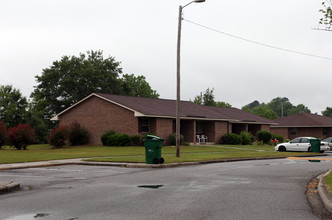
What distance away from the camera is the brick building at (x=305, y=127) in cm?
6000

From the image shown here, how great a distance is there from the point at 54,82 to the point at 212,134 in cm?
2759

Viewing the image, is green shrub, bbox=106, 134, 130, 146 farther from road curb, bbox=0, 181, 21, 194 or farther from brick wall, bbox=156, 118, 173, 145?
road curb, bbox=0, 181, 21, 194

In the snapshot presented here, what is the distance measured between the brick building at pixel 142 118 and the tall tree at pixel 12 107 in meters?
18.5

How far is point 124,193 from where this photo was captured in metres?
10.5

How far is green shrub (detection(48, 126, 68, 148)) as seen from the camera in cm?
4050

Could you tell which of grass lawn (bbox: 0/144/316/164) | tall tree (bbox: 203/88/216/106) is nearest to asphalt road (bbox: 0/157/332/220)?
grass lawn (bbox: 0/144/316/164)

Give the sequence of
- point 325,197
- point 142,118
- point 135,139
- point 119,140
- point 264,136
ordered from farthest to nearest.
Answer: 1. point 264,136
2. point 142,118
3. point 119,140
4. point 135,139
5. point 325,197

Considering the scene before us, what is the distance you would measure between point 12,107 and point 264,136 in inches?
1458

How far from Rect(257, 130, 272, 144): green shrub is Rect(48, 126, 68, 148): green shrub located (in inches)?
910

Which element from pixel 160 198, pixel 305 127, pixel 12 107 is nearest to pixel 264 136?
pixel 305 127

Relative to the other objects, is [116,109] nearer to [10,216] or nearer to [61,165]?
[61,165]

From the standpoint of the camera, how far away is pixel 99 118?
137ft

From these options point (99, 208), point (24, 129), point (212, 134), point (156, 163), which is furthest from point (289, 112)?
point (99, 208)

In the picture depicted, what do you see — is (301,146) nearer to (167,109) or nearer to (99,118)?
(167,109)
